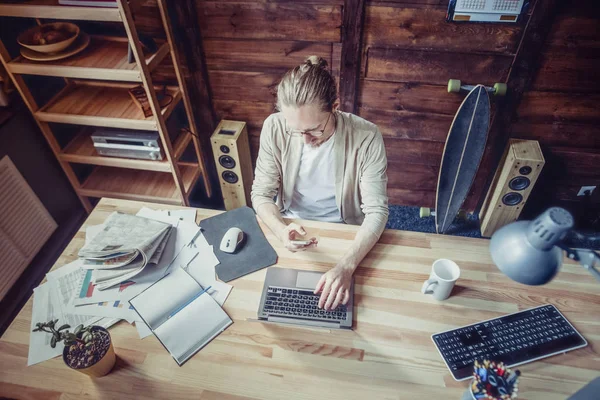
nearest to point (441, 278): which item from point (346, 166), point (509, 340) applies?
point (509, 340)

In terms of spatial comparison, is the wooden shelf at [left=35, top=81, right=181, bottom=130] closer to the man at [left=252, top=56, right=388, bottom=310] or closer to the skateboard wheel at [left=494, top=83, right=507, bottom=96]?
the man at [left=252, top=56, right=388, bottom=310]

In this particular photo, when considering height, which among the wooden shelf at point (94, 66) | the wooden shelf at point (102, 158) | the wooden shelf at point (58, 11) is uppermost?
the wooden shelf at point (58, 11)

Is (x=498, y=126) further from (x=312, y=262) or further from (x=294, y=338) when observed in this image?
(x=294, y=338)

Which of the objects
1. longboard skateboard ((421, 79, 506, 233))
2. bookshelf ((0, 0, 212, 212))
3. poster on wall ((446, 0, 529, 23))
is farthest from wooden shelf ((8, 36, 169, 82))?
longboard skateboard ((421, 79, 506, 233))

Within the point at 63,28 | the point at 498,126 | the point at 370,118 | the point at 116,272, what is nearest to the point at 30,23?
the point at 63,28

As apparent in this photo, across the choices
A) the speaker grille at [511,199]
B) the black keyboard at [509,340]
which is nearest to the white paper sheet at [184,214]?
the black keyboard at [509,340]

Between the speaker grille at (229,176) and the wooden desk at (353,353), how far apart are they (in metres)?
1.22

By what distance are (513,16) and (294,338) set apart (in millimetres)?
1866

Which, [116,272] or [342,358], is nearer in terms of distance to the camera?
[342,358]

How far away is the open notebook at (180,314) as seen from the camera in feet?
3.95

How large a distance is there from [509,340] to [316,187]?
3.03ft

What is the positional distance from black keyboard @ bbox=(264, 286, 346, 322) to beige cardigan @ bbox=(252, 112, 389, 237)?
0.34 m

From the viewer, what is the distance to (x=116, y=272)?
1353mm

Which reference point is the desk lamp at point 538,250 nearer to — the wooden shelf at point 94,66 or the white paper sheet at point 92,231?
the white paper sheet at point 92,231
